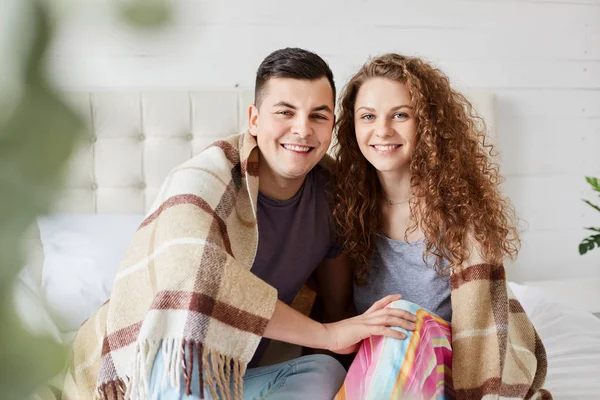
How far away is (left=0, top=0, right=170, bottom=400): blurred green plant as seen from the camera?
17 centimetres

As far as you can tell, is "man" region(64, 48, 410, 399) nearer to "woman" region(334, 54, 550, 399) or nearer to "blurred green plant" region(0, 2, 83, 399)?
"woman" region(334, 54, 550, 399)

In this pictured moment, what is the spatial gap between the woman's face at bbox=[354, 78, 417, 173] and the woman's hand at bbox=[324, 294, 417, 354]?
0.38 m

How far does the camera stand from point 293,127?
1580mm

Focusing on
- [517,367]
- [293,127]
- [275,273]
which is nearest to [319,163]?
[293,127]

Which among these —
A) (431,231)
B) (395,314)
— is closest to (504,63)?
(431,231)

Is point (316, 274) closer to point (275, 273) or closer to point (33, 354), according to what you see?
point (275, 273)

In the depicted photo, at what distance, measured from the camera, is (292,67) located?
5.26 feet

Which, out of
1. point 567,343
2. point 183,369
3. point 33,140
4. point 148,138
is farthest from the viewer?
point 148,138

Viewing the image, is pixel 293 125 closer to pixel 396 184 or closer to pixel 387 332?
pixel 396 184

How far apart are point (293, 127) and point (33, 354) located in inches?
55.8

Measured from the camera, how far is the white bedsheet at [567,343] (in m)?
1.61

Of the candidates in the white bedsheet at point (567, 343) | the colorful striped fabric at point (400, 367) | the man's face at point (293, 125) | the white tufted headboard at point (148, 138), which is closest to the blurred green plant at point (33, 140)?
the colorful striped fabric at point (400, 367)

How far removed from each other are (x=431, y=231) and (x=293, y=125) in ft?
1.36

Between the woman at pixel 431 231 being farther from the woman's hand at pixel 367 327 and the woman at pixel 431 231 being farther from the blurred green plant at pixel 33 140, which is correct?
the blurred green plant at pixel 33 140
